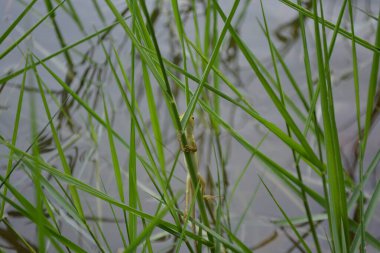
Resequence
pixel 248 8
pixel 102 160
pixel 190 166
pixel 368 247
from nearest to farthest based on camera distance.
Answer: pixel 190 166 < pixel 368 247 < pixel 102 160 < pixel 248 8

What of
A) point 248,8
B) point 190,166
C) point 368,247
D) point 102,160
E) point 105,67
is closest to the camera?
point 190,166

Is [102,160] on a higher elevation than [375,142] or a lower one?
lower

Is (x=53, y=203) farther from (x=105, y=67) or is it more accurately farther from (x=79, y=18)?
(x=79, y=18)

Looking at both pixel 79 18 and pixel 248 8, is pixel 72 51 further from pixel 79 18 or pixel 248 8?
pixel 248 8

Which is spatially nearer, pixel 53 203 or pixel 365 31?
pixel 53 203

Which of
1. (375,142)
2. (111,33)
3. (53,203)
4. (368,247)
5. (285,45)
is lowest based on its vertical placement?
(53,203)

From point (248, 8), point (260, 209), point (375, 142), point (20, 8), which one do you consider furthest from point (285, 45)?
point (20, 8)
